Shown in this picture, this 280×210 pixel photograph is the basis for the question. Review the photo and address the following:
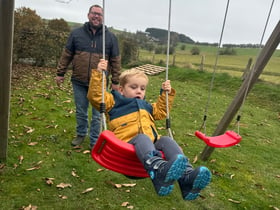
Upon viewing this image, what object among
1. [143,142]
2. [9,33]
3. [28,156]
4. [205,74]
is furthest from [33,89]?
[205,74]

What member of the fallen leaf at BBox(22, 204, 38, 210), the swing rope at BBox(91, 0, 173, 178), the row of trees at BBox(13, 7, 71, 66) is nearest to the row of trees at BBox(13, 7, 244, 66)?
the row of trees at BBox(13, 7, 71, 66)

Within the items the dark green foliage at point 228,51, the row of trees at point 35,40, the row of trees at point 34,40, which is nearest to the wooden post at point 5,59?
the row of trees at point 35,40

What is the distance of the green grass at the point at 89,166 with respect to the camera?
3.53 meters

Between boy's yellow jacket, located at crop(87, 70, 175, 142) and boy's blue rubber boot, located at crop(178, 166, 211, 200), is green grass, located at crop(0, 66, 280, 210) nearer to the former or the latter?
boy's yellow jacket, located at crop(87, 70, 175, 142)

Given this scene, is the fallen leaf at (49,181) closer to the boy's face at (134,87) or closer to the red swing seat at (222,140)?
the boy's face at (134,87)

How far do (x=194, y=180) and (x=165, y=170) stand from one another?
26cm

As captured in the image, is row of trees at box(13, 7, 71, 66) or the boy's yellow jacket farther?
row of trees at box(13, 7, 71, 66)

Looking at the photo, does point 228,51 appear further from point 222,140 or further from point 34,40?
point 222,140

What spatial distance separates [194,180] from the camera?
2.18 metres

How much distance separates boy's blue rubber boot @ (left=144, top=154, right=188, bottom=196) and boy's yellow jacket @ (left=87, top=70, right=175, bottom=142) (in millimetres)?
597

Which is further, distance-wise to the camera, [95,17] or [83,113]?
[83,113]

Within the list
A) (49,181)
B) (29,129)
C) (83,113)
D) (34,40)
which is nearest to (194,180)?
(49,181)

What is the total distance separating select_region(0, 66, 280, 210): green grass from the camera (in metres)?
3.53

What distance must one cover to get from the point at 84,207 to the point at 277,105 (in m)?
9.89
